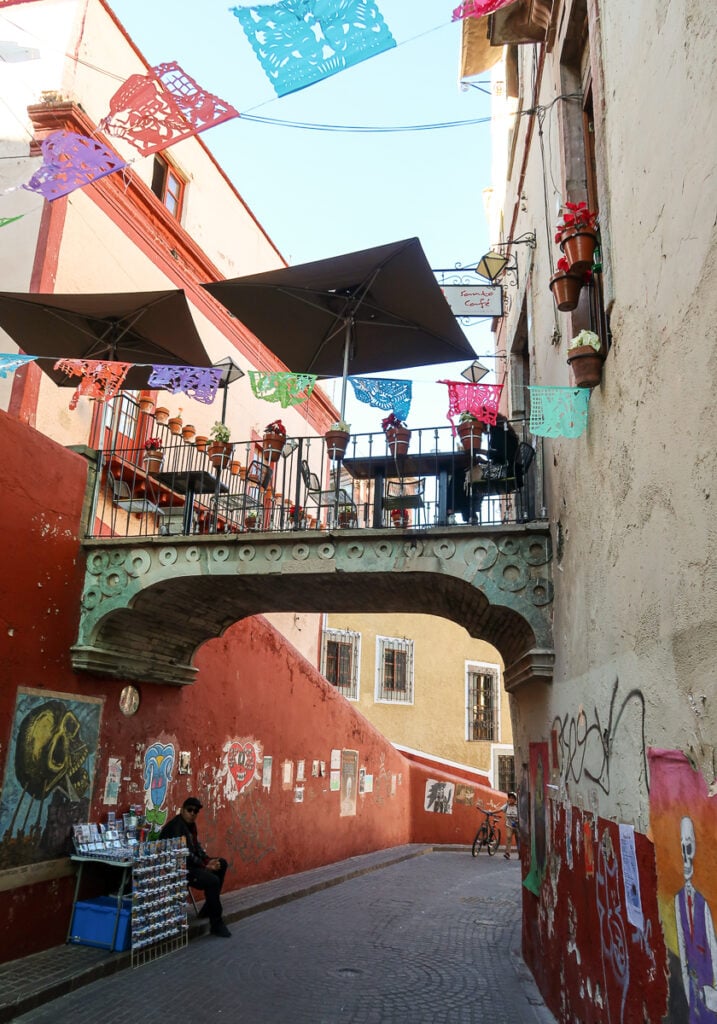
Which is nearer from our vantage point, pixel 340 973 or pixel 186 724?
pixel 340 973

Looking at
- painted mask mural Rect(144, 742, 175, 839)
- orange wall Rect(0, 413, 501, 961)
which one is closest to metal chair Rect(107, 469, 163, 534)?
orange wall Rect(0, 413, 501, 961)

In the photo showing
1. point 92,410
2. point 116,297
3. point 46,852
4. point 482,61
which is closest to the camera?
point 46,852

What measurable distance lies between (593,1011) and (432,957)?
405cm

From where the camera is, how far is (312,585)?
777 centimetres

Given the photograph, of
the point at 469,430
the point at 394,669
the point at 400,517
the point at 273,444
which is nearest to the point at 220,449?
the point at 273,444

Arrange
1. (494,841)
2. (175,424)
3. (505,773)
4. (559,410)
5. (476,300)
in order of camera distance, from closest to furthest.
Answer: (559,410) → (476,300) → (175,424) → (494,841) → (505,773)

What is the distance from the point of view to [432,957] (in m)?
8.22

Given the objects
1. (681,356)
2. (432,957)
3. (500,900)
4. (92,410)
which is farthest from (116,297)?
(500,900)

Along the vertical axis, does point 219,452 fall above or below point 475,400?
below

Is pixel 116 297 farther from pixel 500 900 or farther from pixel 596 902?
pixel 500 900

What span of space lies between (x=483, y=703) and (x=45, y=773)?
16665mm

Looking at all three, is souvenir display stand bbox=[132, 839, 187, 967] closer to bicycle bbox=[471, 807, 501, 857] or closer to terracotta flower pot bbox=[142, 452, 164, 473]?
terracotta flower pot bbox=[142, 452, 164, 473]

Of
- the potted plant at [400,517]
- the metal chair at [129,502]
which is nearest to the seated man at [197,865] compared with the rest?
the metal chair at [129,502]

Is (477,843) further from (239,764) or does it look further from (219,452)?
(219,452)
